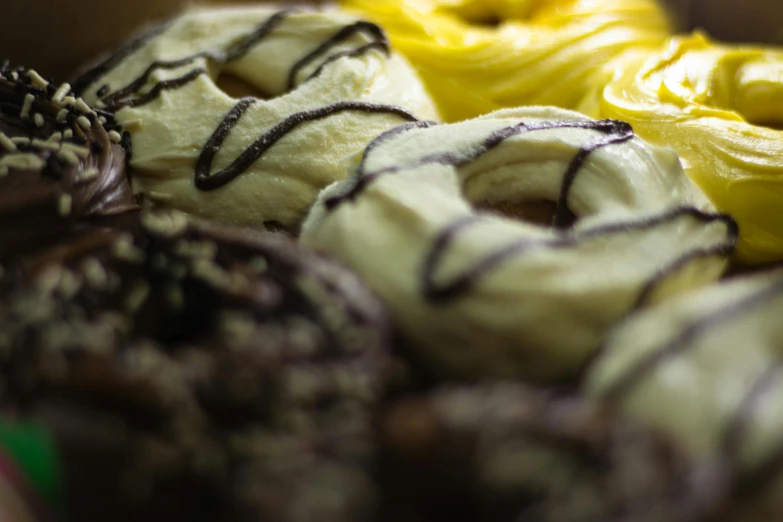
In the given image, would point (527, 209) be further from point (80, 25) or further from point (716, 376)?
point (80, 25)

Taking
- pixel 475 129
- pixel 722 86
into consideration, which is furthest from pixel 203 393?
pixel 722 86

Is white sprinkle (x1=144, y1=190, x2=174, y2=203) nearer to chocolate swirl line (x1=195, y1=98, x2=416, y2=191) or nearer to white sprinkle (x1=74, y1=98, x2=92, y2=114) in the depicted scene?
chocolate swirl line (x1=195, y1=98, x2=416, y2=191)

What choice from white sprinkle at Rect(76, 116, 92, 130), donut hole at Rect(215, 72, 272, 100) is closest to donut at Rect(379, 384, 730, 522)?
white sprinkle at Rect(76, 116, 92, 130)

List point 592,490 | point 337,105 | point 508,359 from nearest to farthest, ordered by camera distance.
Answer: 1. point 592,490
2. point 508,359
3. point 337,105

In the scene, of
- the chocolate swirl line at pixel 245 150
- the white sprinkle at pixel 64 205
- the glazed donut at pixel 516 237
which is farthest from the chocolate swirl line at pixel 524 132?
the white sprinkle at pixel 64 205

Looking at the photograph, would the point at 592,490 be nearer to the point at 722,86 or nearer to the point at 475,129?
the point at 475,129

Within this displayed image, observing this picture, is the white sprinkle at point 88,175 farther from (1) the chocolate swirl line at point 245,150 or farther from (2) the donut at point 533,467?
(2) the donut at point 533,467
